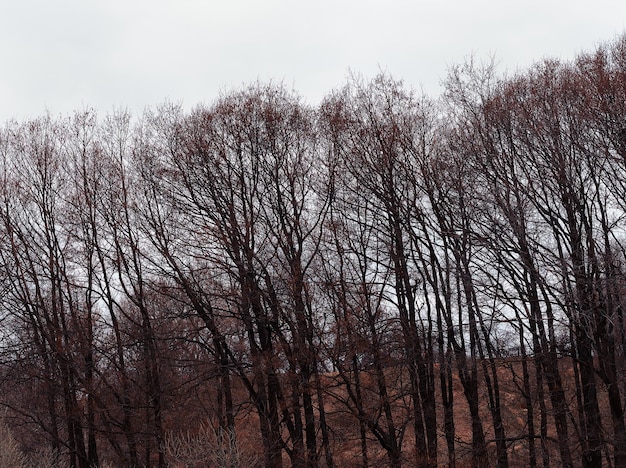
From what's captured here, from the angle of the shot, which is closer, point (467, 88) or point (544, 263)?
point (544, 263)

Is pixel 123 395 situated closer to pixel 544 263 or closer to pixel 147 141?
pixel 147 141

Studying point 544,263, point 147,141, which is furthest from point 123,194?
point 544,263

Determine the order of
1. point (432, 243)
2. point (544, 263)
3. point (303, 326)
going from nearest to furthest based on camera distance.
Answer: point (544, 263) → point (303, 326) → point (432, 243)

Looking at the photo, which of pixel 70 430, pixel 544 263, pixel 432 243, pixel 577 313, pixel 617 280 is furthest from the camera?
pixel 70 430

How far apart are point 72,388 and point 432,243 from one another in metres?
12.9

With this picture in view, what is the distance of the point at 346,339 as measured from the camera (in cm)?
1922

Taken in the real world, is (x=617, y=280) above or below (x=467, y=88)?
below

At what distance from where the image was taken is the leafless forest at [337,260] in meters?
17.7

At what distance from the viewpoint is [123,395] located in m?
21.5

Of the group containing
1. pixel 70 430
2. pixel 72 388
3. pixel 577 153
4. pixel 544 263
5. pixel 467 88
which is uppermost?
pixel 467 88

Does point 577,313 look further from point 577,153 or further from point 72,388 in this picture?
point 72,388

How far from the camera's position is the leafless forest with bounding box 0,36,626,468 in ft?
58.0

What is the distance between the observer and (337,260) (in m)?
22.1

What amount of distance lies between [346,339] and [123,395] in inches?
317
